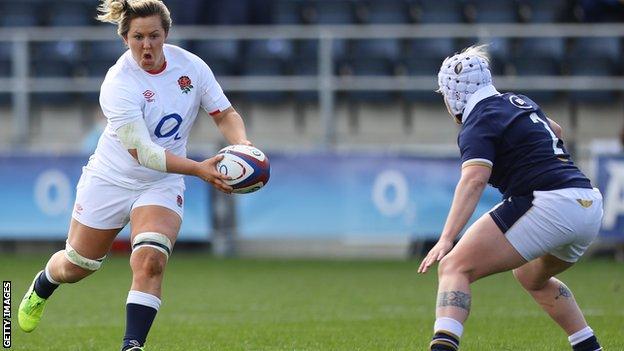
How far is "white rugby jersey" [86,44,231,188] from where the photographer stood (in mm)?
7520

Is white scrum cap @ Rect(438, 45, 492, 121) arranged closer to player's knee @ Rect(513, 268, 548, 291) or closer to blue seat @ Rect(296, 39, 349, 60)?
player's knee @ Rect(513, 268, 548, 291)

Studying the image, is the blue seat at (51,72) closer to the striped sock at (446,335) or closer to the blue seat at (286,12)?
the blue seat at (286,12)

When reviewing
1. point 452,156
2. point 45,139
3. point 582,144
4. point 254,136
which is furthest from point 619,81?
point 45,139

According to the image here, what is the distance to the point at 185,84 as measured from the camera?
7789mm

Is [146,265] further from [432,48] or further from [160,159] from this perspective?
[432,48]

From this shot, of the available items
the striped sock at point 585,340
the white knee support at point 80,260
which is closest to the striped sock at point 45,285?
the white knee support at point 80,260

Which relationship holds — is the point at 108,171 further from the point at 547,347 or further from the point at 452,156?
the point at 452,156

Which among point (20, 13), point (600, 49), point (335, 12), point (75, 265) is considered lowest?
point (20, 13)

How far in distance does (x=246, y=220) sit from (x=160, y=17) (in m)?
9.81

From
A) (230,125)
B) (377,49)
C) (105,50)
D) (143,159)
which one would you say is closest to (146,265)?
(143,159)

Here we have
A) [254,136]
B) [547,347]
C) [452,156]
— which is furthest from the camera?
[254,136]

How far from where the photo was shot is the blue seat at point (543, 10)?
1875 cm

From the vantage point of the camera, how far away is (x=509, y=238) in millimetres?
6582

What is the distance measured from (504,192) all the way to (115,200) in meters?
2.46
